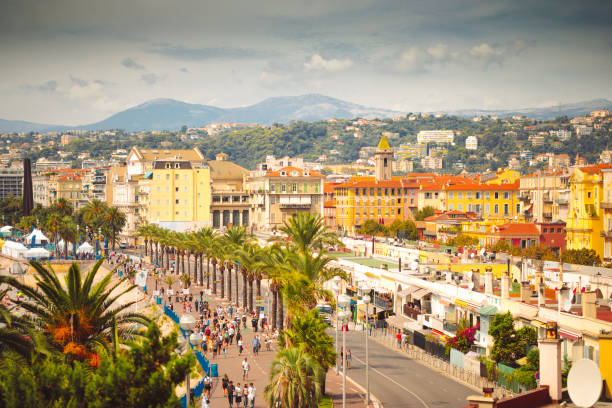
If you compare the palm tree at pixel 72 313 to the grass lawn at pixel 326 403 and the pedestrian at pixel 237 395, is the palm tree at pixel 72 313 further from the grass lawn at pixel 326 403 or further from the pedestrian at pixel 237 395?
the grass lawn at pixel 326 403

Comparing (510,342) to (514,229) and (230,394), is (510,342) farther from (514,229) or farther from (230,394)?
(514,229)

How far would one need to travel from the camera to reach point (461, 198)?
128m

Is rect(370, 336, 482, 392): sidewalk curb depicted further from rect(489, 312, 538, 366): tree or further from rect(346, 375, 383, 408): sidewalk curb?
rect(346, 375, 383, 408): sidewalk curb

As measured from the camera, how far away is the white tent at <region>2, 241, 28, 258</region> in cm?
9125

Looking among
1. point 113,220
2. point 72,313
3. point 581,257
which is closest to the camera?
point 72,313

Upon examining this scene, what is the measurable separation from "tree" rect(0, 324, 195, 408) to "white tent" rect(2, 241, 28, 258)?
78087 mm

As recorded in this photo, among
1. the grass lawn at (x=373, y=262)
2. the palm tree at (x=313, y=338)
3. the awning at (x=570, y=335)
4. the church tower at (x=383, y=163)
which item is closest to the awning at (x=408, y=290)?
the grass lawn at (x=373, y=262)

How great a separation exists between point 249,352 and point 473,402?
31122 mm

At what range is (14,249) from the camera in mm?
93562

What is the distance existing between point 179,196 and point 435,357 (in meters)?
100

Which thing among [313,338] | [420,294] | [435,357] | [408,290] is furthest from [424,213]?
[313,338]

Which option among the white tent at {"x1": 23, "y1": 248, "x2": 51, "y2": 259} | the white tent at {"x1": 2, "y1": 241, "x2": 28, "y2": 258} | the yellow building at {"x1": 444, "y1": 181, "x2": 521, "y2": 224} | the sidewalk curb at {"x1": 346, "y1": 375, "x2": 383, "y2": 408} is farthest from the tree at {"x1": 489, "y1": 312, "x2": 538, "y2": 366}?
the yellow building at {"x1": 444, "y1": 181, "x2": 521, "y2": 224}

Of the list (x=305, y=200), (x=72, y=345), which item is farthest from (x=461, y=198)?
(x=72, y=345)

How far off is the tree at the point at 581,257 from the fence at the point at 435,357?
2120 centimetres
